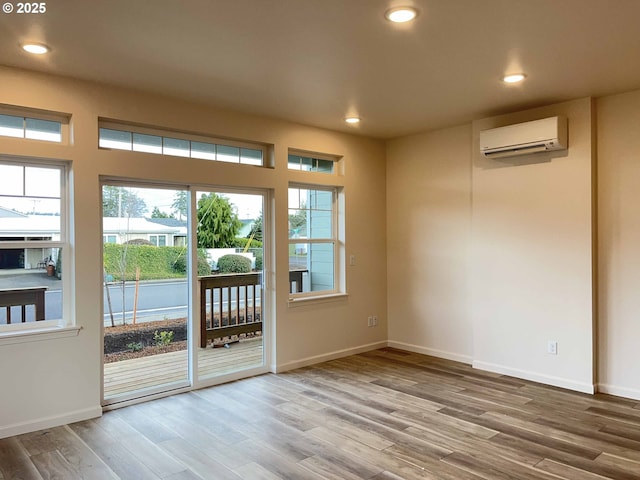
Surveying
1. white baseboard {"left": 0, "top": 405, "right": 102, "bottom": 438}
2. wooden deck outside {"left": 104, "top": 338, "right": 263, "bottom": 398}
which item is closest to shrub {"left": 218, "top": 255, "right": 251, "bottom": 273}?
wooden deck outside {"left": 104, "top": 338, "right": 263, "bottom": 398}

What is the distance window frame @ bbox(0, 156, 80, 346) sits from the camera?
3408mm

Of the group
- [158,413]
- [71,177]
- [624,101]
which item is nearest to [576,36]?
[624,101]

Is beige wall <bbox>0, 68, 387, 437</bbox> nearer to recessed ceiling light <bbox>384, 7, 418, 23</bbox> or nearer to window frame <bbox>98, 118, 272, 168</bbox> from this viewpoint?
window frame <bbox>98, 118, 272, 168</bbox>

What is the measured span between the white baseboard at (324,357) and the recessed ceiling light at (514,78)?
333 centimetres

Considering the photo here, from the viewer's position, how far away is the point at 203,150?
443 centimetres

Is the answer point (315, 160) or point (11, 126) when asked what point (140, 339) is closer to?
point (11, 126)

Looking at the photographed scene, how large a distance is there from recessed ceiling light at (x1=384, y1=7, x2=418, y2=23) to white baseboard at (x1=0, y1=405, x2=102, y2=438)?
11.4 ft

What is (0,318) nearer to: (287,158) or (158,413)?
(158,413)

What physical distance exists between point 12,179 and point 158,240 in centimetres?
118

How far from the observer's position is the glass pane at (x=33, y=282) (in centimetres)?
340

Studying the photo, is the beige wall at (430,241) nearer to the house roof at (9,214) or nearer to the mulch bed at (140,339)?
the mulch bed at (140,339)

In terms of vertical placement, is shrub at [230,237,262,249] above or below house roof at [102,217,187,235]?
below

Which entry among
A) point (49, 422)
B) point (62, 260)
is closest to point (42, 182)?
point (62, 260)

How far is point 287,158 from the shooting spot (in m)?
4.96
